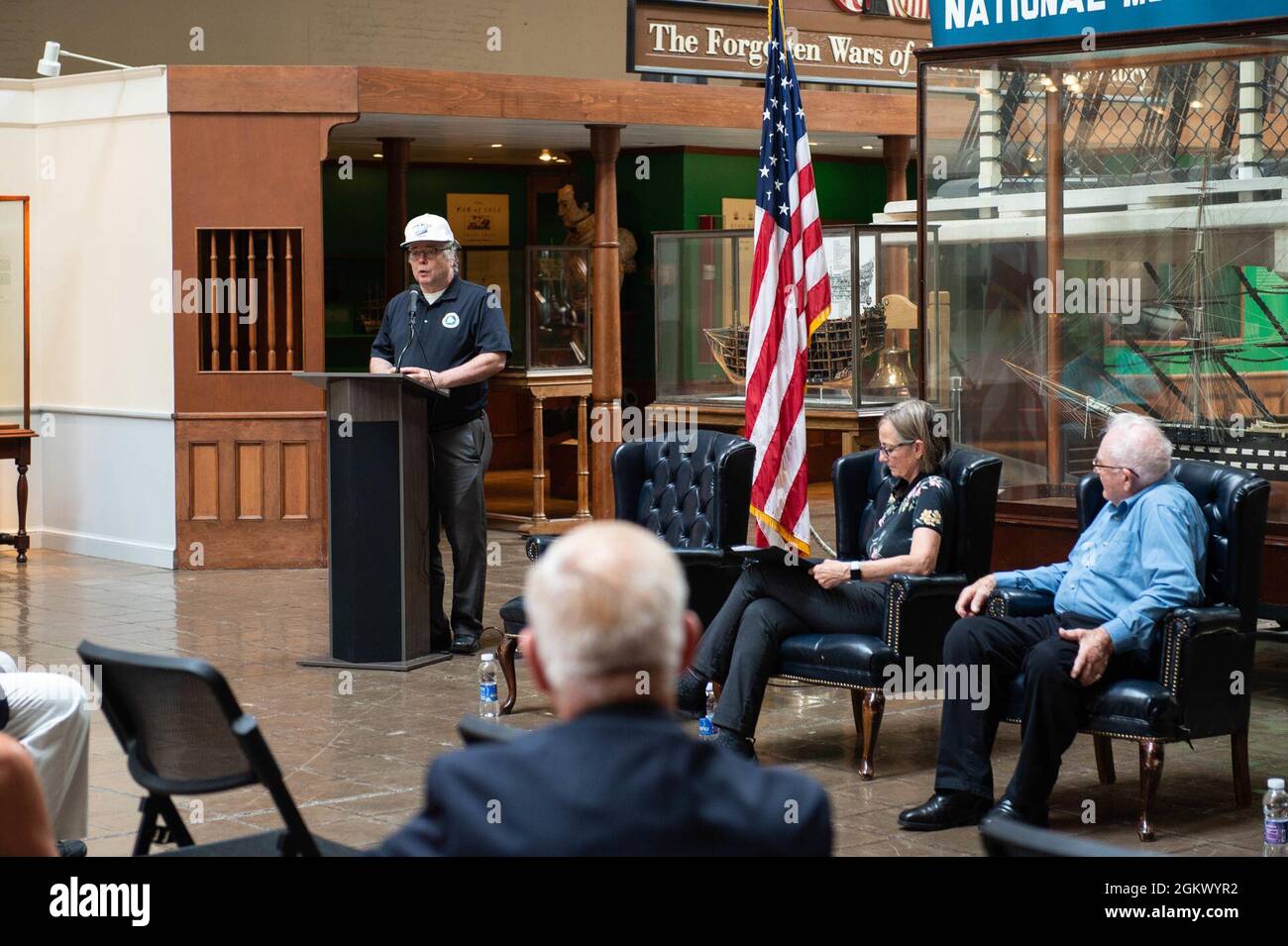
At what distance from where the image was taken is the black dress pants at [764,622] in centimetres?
564

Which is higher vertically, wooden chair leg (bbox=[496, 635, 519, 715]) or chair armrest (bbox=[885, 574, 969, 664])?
chair armrest (bbox=[885, 574, 969, 664])

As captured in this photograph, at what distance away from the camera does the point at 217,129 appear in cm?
1031

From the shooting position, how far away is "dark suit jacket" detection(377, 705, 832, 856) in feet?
6.54

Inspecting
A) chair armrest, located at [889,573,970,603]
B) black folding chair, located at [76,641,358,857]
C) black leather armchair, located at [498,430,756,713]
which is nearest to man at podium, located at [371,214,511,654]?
black leather armchair, located at [498,430,756,713]

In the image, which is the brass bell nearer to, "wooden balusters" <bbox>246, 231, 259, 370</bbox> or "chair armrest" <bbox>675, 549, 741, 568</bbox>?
"wooden balusters" <bbox>246, 231, 259, 370</bbox>

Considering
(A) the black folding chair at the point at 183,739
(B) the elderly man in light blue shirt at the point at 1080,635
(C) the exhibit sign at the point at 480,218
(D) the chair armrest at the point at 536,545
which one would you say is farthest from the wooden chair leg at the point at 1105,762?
(C) the exhibit sign at the point at 480,218

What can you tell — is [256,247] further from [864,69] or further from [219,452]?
[864,69]

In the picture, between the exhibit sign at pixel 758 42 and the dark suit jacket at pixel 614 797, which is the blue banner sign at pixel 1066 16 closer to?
the exhibit sign at pixel 758 42

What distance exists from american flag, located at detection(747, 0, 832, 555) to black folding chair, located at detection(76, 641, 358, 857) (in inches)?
127

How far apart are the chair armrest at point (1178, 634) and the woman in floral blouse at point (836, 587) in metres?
0.91

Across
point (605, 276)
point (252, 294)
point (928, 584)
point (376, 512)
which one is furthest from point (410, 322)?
point (605, 276)

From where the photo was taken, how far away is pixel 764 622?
18.6ft

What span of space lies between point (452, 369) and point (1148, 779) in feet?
12.4

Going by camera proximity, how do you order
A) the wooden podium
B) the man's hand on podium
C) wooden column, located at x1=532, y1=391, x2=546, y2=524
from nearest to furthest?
the wooden podium
the man's hand on podium
wooden column, located at x1=532, y1=391, x2=546, y2=524
